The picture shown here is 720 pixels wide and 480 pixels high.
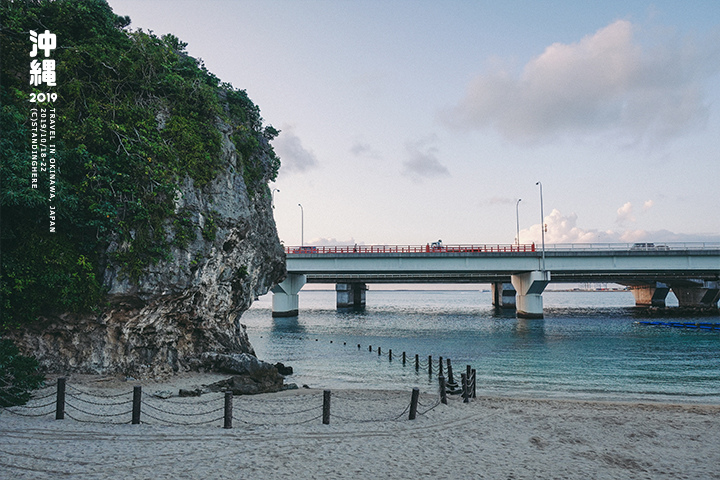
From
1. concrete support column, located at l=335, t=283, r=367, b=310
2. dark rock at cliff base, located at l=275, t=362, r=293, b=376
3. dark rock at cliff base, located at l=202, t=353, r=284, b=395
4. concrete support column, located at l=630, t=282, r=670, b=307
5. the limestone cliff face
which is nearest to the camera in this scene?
the limestone cliff face

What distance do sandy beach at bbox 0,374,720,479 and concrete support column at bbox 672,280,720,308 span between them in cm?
8243

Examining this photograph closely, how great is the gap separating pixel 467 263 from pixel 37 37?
174 ft

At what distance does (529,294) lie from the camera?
67250 millimetres

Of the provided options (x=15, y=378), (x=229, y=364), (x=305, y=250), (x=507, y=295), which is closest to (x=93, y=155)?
(x=15, y=378)

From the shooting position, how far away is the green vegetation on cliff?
57.0 feet

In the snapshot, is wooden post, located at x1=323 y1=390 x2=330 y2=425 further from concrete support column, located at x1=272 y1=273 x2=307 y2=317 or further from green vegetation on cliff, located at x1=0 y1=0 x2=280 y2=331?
concrete support column, located at x1=272 y1=273 x2=307 y2=317

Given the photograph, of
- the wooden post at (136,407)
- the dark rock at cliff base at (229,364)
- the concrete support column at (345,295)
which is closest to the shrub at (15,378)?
the wooden post at (136,407)

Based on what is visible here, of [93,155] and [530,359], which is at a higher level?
[93,155]

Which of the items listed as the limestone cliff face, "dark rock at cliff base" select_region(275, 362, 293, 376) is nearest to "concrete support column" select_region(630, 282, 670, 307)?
"dark rock at cliff base" select_region(275, 362, 293, 376)

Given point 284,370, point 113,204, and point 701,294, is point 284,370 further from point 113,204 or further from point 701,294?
point 701,294

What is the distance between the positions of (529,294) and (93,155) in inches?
2477

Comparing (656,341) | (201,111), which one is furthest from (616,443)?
(656,341)

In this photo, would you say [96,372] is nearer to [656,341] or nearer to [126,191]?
[126,191]

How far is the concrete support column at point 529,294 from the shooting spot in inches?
2509
